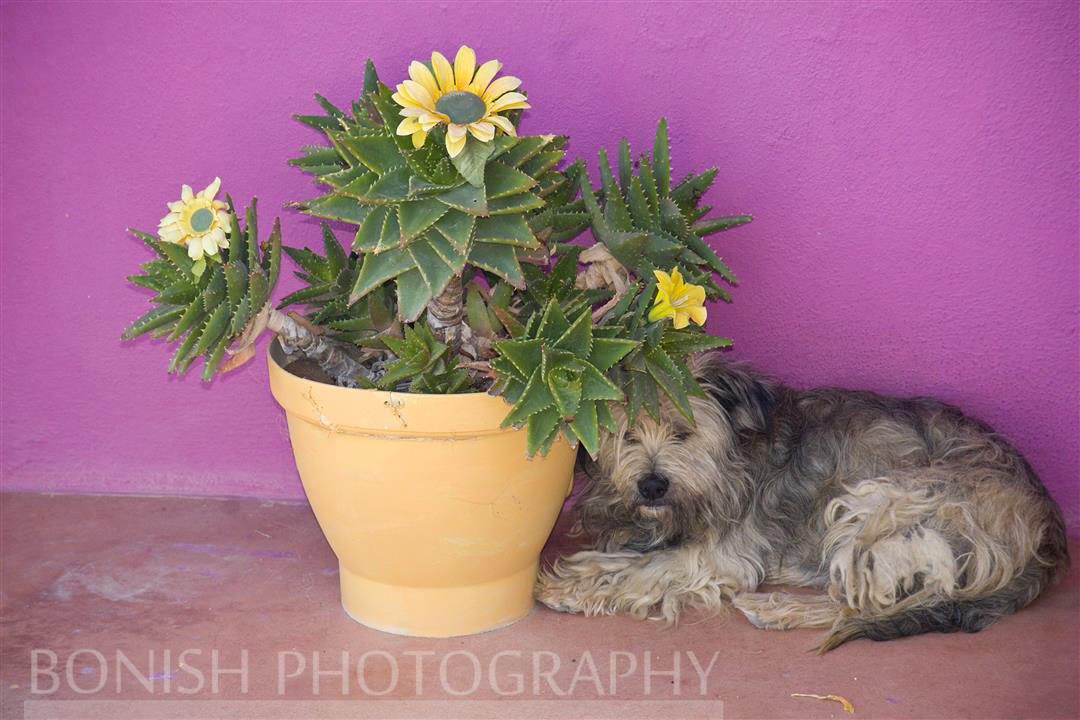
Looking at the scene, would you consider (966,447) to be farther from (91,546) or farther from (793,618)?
(91,546)

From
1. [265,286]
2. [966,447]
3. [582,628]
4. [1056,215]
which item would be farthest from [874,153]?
[265,286]

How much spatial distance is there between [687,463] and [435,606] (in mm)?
846

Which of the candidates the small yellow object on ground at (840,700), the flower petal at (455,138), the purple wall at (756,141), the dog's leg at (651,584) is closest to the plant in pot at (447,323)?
the flower petal at (455,138)

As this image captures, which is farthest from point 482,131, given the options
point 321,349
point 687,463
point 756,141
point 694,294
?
point 756,141

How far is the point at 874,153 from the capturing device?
381cm

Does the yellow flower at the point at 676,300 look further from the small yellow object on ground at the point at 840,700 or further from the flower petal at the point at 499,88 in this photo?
the small yellow object on ground at the point at 840,700

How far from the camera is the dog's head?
11.4 feet

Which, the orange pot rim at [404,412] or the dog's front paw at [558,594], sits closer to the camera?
the orange pot rim at [404,412]

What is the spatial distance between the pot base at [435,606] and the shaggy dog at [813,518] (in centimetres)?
19

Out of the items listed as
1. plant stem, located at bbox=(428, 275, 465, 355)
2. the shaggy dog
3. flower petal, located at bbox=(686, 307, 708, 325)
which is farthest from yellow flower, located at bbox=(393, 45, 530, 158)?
the shaggy dog

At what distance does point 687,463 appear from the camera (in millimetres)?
3467

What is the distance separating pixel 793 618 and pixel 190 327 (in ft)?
6.29

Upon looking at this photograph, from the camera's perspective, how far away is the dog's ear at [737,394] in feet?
11.7

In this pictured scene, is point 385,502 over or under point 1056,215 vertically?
under
